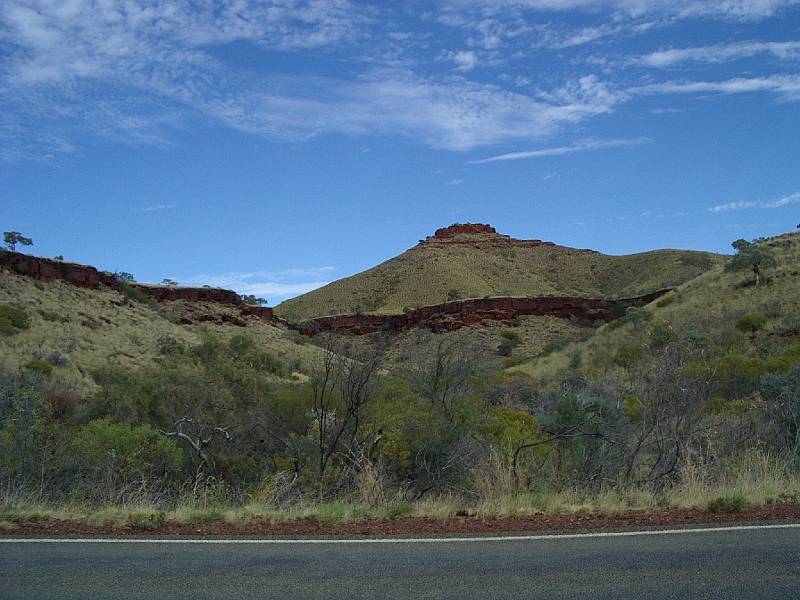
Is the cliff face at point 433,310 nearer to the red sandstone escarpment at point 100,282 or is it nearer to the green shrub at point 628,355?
the red sandstone escarpment at point 100,282

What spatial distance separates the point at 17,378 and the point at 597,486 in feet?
57.2

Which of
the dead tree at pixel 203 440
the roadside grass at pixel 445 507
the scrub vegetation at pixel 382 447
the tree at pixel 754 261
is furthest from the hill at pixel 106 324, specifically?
the tree at pixel 754 261

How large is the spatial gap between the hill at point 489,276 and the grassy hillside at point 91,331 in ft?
86.1

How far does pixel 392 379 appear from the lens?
15.5 metres

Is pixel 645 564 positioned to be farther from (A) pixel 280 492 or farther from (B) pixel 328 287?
(B) pixel 328 287

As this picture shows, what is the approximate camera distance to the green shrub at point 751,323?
3319cm

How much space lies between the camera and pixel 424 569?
5457mm

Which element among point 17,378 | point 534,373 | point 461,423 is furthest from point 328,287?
point 461,423

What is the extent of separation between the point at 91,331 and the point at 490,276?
209 ft

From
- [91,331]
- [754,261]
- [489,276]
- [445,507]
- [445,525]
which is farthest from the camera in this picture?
[489,276]

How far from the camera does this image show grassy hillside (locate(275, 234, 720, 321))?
80.8 metres

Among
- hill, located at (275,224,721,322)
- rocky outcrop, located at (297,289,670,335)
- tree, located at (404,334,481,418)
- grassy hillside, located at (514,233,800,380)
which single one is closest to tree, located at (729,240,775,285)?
grassy hillside, located at (514,233,800,380)

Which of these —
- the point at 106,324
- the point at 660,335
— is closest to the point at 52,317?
the point at 106,324

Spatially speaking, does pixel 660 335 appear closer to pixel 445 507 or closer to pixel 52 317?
pixel 52 317
